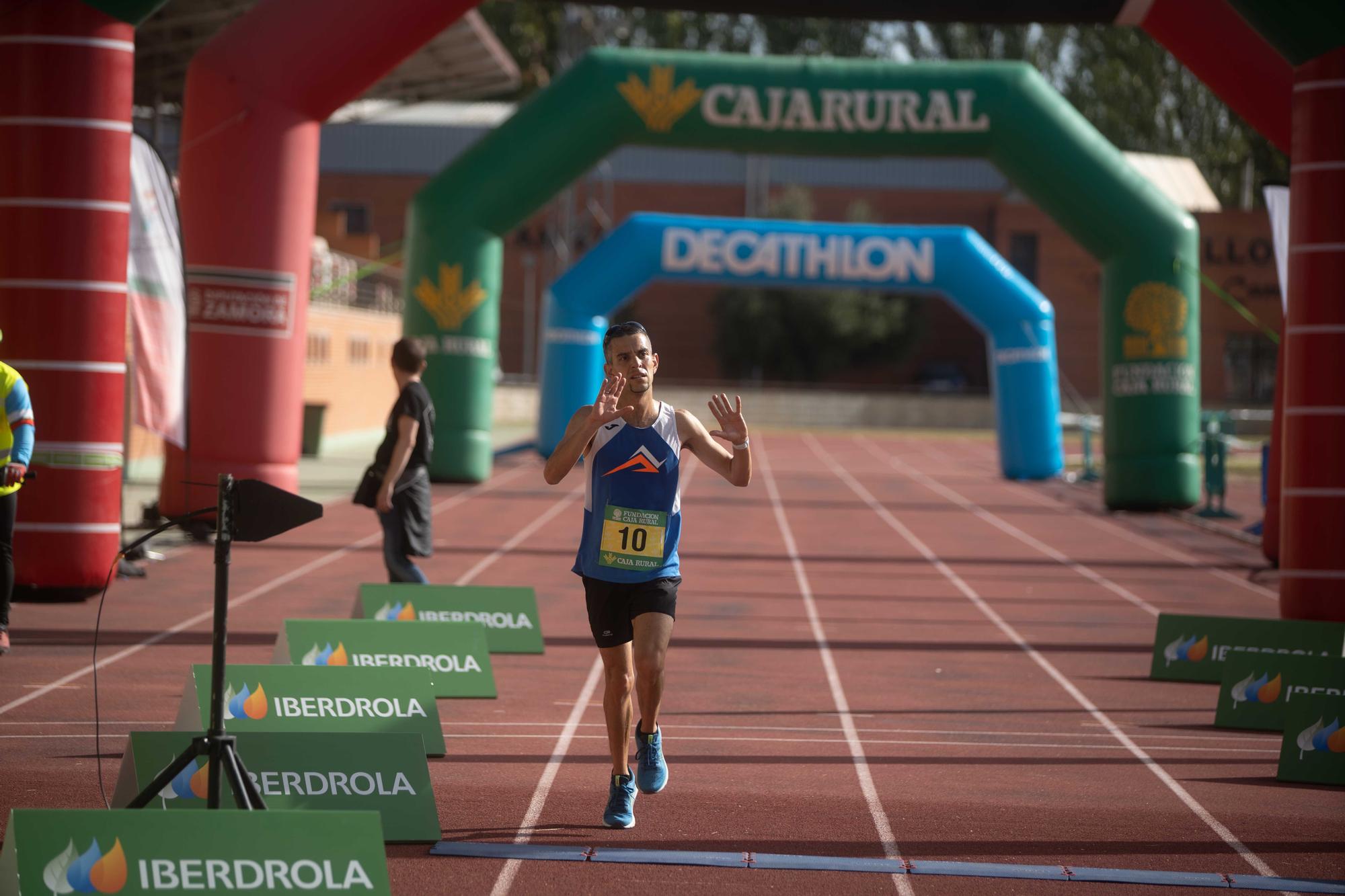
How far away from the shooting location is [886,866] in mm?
5113

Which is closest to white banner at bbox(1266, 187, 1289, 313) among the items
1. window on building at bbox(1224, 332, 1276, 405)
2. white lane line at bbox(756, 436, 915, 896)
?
white lane line at bbox(756, 436, 915, 896)

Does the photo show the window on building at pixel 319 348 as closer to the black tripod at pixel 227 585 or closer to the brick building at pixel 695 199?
the black tripod at pixel 227 585

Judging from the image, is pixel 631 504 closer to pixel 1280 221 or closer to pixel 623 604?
pixel 623 604

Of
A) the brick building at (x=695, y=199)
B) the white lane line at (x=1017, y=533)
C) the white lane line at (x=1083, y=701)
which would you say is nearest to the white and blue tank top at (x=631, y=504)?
the white lane line at (x=1083, y=701)

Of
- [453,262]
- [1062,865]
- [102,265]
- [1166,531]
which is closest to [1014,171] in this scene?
[1166,531]

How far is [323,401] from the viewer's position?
29.6 m

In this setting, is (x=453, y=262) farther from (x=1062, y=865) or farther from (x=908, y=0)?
(x=1062, y=865)

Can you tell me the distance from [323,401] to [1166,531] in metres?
16.8

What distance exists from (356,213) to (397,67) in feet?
137

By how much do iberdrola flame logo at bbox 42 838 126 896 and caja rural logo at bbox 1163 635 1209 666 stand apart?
6.63 m

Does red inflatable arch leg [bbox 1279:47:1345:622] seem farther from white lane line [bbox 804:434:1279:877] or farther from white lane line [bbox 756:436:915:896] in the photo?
white lane line [bbox 756:436:915:896]

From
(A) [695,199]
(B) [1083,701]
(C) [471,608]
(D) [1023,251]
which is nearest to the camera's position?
(B) [1083,701]

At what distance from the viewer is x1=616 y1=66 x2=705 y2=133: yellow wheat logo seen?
64.7ft

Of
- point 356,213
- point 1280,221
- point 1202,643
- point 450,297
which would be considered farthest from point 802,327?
point 1202,643
